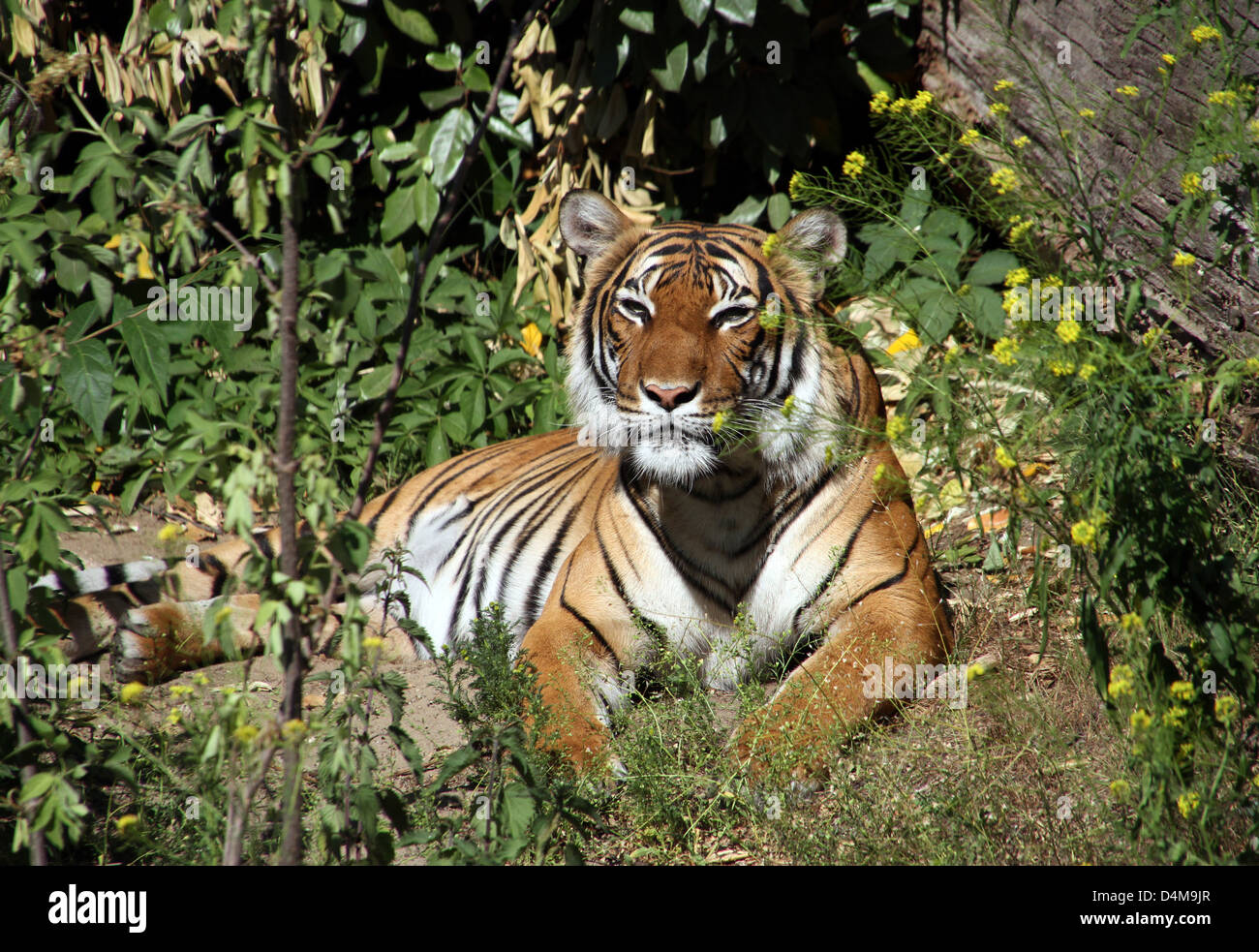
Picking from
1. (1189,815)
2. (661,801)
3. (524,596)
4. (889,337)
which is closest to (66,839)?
(661,801)

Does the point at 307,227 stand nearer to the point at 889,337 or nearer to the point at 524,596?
the point at 524,596

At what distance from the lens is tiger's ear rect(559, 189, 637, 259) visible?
10.7 feet

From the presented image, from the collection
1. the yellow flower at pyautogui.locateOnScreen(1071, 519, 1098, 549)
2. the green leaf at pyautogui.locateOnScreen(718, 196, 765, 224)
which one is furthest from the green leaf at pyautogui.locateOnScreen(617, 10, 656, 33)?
the yellow flower at pyautogui.locateOnScreen(1071, 519, 1098, 549)

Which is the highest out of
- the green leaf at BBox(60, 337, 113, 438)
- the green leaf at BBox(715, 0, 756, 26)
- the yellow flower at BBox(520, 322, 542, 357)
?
the green leaf at BBox(715, 0, 756, 26)

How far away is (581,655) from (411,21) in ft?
9.70

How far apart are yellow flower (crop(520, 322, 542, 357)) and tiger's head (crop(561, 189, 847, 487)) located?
1.47 meters

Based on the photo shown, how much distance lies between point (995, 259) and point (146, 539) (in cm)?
362

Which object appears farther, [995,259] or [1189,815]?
[995,259]

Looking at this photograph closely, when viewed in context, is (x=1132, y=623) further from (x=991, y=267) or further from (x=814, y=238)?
(x=991, y=267)

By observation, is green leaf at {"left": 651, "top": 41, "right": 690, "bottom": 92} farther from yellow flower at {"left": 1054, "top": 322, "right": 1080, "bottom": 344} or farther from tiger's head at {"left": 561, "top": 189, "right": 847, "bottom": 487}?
yellow flower at {"left": 1054, "top": 322, "right": 1080, "bottom": 344}

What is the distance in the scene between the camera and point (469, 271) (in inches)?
212

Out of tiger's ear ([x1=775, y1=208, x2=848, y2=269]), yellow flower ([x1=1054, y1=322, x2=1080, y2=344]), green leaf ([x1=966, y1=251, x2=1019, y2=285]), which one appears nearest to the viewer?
yellow flower ([x1=1054, y1=322, x2=1080, y2=344])

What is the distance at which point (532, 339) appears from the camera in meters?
4.73
